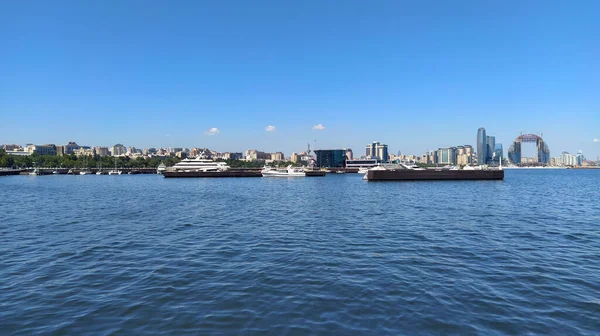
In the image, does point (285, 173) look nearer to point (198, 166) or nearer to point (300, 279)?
point (198, 166)

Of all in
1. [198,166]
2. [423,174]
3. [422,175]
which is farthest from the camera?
[198,166]

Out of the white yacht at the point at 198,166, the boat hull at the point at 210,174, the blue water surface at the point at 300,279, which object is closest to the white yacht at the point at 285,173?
the boat hull at the point at 210,174

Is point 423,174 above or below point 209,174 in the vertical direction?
below

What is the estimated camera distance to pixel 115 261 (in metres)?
13.5

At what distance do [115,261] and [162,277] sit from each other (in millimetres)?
3457

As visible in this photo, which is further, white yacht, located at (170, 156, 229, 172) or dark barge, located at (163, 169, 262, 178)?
white yacht, located at (170, 156, 229, 172)

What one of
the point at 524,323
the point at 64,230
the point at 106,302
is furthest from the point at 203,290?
the point at 64,230

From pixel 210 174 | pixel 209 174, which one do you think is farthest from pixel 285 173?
pixel 209 174

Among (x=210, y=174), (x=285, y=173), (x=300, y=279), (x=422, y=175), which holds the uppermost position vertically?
(x=210, y=174)

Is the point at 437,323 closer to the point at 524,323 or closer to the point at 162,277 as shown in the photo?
the point at 524,323

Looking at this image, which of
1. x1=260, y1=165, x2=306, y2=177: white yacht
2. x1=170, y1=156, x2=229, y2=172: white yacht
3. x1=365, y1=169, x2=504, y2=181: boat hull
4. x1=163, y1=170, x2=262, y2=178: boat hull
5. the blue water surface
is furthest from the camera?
x1=170, y1=156, x2=229, y2=172: white yacht

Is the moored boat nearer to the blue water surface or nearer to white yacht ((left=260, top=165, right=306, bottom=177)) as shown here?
white yacht ((left=260, top=165, right=306, bottom=177))

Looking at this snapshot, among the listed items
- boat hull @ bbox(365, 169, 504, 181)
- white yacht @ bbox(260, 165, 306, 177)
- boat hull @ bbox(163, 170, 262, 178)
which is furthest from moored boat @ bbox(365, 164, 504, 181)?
boat hull @ bbox(163, 170, 262, 178)

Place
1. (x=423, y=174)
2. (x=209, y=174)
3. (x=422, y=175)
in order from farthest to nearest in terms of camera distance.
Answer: (x=209, y=174) → (x=423, y=174) → (x=422, y=175)
